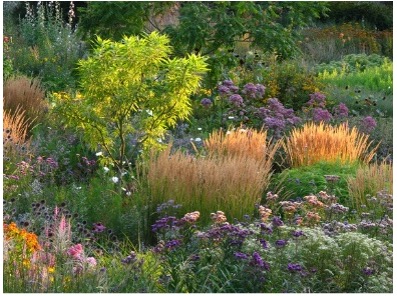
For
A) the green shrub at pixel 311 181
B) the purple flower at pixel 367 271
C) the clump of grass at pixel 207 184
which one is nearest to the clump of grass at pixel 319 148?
the green shrub at pixel 311 181

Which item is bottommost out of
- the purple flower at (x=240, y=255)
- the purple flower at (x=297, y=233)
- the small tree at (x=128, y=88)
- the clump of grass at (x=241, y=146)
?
the clump of grass at (x=241, y=146)

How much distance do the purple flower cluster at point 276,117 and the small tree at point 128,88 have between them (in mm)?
1659

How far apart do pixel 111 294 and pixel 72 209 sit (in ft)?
7.91

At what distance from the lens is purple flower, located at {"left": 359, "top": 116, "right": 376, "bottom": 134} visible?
10070 millimetres

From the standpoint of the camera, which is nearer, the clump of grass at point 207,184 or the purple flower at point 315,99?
the clump of grass at point 207,184

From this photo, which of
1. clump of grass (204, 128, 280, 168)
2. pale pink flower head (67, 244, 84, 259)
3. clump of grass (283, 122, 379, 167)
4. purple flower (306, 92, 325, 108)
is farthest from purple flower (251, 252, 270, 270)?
purple flower (306, 92, 325, 108)

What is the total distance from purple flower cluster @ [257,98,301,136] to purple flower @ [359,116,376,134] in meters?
0.84

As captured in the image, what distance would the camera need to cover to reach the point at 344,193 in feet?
25.7

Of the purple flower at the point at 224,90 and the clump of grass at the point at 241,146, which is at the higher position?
the purple flower at the point at 224,90

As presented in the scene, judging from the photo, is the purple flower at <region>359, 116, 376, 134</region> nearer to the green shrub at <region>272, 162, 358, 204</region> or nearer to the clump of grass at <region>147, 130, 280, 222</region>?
the green shrub at <region>272, 162, 358, 204</region>

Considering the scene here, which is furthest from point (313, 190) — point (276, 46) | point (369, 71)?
point (369, 71)

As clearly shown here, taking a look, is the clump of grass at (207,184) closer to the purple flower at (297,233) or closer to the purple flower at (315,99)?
the purple flower at (297,233)

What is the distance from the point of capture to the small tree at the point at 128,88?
7812 millimetres

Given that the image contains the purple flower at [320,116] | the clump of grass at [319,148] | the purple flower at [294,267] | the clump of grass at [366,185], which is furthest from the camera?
the purple flower at [320,116]
